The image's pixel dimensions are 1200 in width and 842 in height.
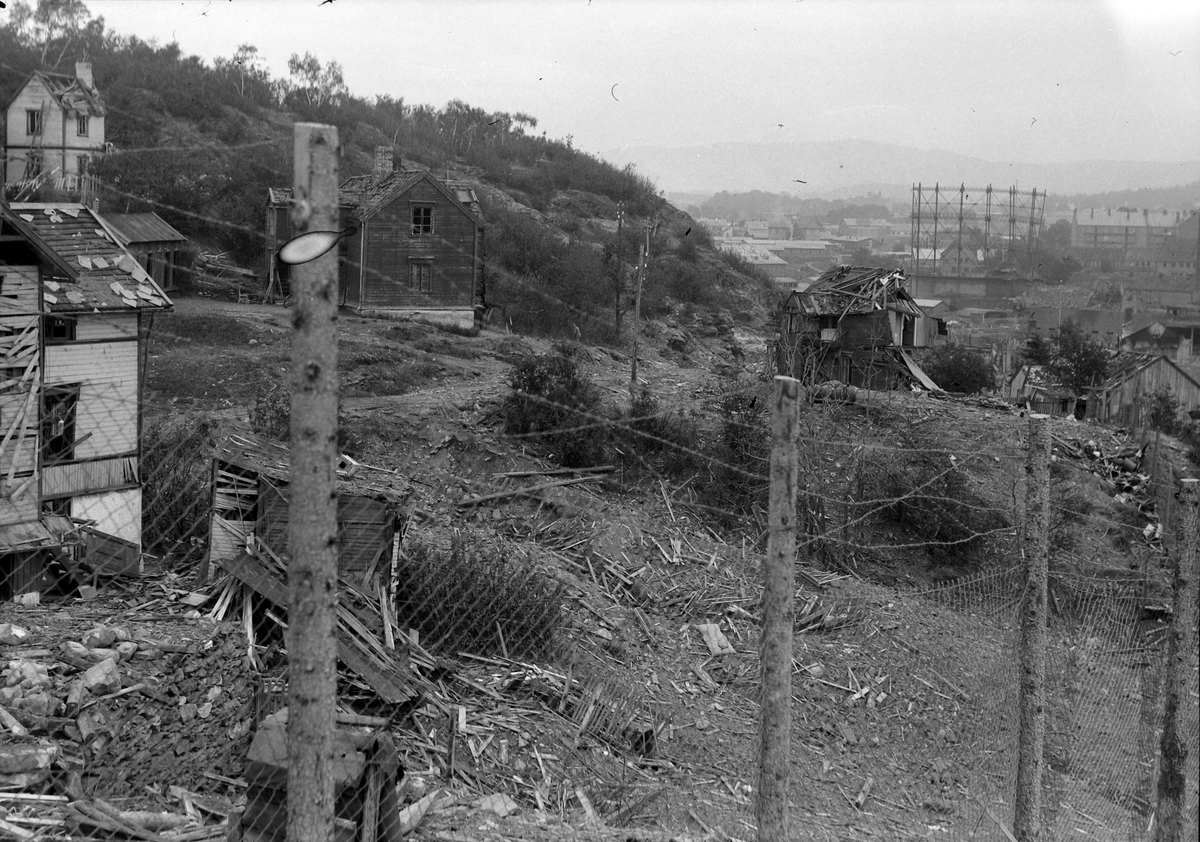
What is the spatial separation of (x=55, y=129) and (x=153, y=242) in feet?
26.0

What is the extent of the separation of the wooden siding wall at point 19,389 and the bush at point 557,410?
23.5ft

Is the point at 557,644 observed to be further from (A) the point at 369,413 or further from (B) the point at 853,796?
(A) the point at 369,413

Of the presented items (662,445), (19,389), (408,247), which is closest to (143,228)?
(408,247)

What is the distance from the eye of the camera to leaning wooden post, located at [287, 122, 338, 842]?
2633mm

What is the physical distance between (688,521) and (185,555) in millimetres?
7502

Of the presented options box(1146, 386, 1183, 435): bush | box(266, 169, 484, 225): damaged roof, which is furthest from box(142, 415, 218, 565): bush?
box(1146, 386, 1183, 435): bush

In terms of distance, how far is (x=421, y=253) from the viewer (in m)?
26.2

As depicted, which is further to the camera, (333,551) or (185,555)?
(185,555)

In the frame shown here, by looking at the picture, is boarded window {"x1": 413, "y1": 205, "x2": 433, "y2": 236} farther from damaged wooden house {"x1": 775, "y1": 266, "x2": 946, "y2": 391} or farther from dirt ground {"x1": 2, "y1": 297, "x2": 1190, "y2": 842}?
damaged wooden house {"x1": 775, "y1": 266, "x2": 946, "y2": 391}

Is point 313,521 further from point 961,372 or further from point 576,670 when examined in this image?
point 961,372

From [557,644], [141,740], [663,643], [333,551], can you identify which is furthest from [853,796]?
[333,551]

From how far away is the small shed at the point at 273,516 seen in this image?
719 cm

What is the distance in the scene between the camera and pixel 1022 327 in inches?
1956

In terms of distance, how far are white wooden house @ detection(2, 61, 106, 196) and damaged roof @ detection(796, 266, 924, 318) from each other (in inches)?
685
